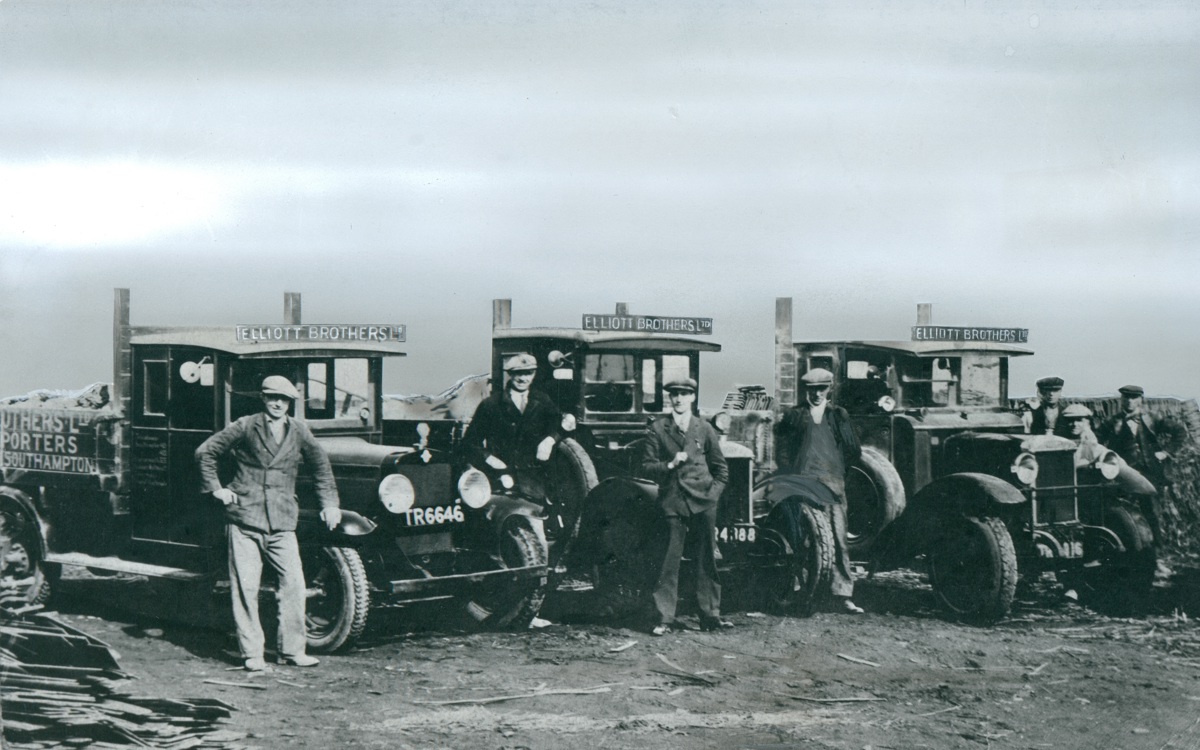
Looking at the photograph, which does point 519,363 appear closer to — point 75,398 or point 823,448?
point 823,448

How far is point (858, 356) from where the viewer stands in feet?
14.7

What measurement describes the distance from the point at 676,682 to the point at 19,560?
9.15 ft

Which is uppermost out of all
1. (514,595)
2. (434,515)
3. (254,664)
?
(434,515)

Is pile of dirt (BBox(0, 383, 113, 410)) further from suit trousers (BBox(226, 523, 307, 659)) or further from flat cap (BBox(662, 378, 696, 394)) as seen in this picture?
flat cap (BBox(662, 378, 696, 394))

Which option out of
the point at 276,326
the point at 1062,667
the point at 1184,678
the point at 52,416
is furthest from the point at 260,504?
the point at 1184,678

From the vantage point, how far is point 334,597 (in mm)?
3787

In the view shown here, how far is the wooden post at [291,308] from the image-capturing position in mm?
3941

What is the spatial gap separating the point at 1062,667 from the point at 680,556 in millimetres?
1751

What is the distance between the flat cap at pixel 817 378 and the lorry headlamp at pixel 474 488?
154 cm

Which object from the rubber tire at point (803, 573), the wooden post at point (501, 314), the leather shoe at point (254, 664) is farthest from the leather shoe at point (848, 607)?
the leather shoe at point (254, 664)

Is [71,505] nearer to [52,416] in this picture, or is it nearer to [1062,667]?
[52,416]

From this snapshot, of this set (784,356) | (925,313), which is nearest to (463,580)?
(784,356)

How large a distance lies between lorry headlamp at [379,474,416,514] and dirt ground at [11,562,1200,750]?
0.50m

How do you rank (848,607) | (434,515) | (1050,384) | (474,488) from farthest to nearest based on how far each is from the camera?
(1050,384) < (848,607) < (474,488) < (434,515)
